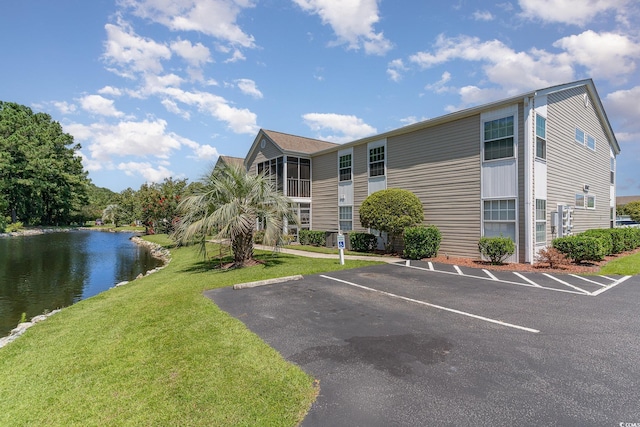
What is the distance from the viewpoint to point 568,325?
5.26m

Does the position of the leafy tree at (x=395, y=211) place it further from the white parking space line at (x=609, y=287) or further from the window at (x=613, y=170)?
the window at (x=613, y=170)

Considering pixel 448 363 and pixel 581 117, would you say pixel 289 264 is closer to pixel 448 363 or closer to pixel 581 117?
pixel 448 363

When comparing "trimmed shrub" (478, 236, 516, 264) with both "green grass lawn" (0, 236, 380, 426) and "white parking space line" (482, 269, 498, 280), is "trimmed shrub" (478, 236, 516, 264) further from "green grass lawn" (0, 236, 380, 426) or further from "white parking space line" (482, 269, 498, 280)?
"green grass lawn" (0, 236, 380, 426)

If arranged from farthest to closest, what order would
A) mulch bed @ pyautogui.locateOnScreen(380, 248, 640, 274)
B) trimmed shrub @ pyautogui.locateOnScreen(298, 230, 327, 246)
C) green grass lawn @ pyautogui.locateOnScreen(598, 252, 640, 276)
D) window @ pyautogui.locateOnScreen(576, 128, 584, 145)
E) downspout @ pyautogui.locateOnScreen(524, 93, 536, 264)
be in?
trimmed shrub @ pyautogui.locateOnScreen(298, 230, 327, 246)
window @ pyautogui.locateOnScreen(576, 128, 584, 145)
downspout @ pyautogui.locateOnScreen(524, 93, 536, 264)
mulch bed @ pyautogui.locateOnScreen(380, 248, 640, 274)
green grass lawn @ pyautogui.locateOnScreen(598, 252, 640, 276)

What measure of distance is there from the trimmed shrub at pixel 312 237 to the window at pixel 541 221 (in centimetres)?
1077

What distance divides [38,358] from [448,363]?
5988 mm

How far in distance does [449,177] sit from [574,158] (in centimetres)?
626

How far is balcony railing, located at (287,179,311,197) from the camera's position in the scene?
20.4 meters

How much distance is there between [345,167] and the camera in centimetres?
1838

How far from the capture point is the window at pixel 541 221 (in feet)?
38.0

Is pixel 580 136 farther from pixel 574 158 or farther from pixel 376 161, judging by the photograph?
pixel 376 161

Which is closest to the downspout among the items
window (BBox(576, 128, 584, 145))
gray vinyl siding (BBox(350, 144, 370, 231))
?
window (BBox(576, 128, 584, 145))

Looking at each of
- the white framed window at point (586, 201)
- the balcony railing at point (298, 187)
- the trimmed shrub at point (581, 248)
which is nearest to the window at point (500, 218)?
the trimmed shrub at point (581, 248)

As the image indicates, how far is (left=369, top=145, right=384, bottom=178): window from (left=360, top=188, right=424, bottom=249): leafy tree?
2.70 m
